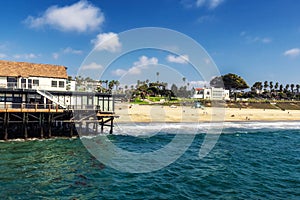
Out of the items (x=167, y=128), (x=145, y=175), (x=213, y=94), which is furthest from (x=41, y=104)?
(x=213, y=94)

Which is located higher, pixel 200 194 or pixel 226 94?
pixel 226 94

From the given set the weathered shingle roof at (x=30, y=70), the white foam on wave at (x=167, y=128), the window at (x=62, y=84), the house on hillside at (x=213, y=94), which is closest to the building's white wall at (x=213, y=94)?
the house on hillside at (x=213, y=94)

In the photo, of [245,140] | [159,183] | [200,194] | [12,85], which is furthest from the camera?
[245,140]

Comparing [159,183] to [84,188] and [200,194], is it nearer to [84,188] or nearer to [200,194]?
[200,194]

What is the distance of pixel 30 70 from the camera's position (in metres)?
33.9

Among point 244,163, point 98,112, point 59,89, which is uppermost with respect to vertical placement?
point 59,89

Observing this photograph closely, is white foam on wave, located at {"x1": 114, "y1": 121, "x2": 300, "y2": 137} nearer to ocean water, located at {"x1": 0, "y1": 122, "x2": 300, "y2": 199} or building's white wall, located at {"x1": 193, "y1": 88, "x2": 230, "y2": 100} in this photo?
ocean water, located at {"x1": 0, "y1": 122, "x2": 300, "y2": 199}

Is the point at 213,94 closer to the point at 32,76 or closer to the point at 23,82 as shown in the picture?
the point at 32,76

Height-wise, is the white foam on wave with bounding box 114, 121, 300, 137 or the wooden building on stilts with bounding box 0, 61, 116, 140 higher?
the wooden building on stilts with bounding box 0, 61, 116, 140

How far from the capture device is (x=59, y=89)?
3472 centimetres

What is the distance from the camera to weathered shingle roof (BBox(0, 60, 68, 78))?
3228 centimetres

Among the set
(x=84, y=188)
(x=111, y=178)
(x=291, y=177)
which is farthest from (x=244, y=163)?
(x=84, y=188)

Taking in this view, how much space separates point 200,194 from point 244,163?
10.5m

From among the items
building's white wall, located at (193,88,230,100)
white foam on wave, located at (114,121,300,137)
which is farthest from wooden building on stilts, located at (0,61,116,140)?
building's white wall, located at (193,88,230,100)
